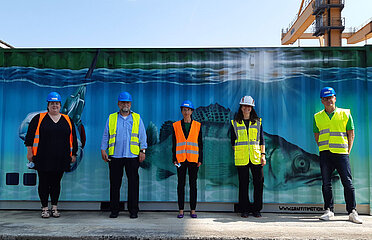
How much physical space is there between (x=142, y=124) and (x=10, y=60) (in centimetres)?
291

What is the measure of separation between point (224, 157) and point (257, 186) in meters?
0.76

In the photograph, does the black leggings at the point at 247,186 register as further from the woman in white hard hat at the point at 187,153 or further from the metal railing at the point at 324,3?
the metal railing at the point at 324,3

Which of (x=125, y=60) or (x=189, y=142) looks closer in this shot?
(x=189, y=142)

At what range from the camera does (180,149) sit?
5.26 m

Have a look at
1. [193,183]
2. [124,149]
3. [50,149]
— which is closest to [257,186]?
[193,183]

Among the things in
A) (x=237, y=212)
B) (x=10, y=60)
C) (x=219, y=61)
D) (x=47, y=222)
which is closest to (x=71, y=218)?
(x=47, y=222)

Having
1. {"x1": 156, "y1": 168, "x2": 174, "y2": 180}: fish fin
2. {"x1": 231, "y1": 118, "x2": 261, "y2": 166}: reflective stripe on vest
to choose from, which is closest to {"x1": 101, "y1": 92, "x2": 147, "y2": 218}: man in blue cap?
{"x1": 156, "y1": 168, "x2": 174, "y2": 180}: fish fin

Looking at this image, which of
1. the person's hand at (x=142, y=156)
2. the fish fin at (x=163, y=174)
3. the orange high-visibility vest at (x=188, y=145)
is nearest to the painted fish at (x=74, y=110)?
the person's hand at (x=142, y=156)

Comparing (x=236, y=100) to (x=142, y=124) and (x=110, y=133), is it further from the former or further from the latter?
(x=110, y=133)

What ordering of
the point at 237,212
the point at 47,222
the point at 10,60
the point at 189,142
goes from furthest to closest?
1. the point at 10,60
2. the point at 237,212
3. the point at 189,142
4. the point at 47,222

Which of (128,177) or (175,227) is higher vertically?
(128,177)

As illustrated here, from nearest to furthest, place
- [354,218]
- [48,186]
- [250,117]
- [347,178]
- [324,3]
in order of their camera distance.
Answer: [354,218] → [347,178] → [48,186] → [250,117] → [324,3]

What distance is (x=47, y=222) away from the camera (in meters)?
4.87

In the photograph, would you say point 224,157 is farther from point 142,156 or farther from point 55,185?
point 55,185
